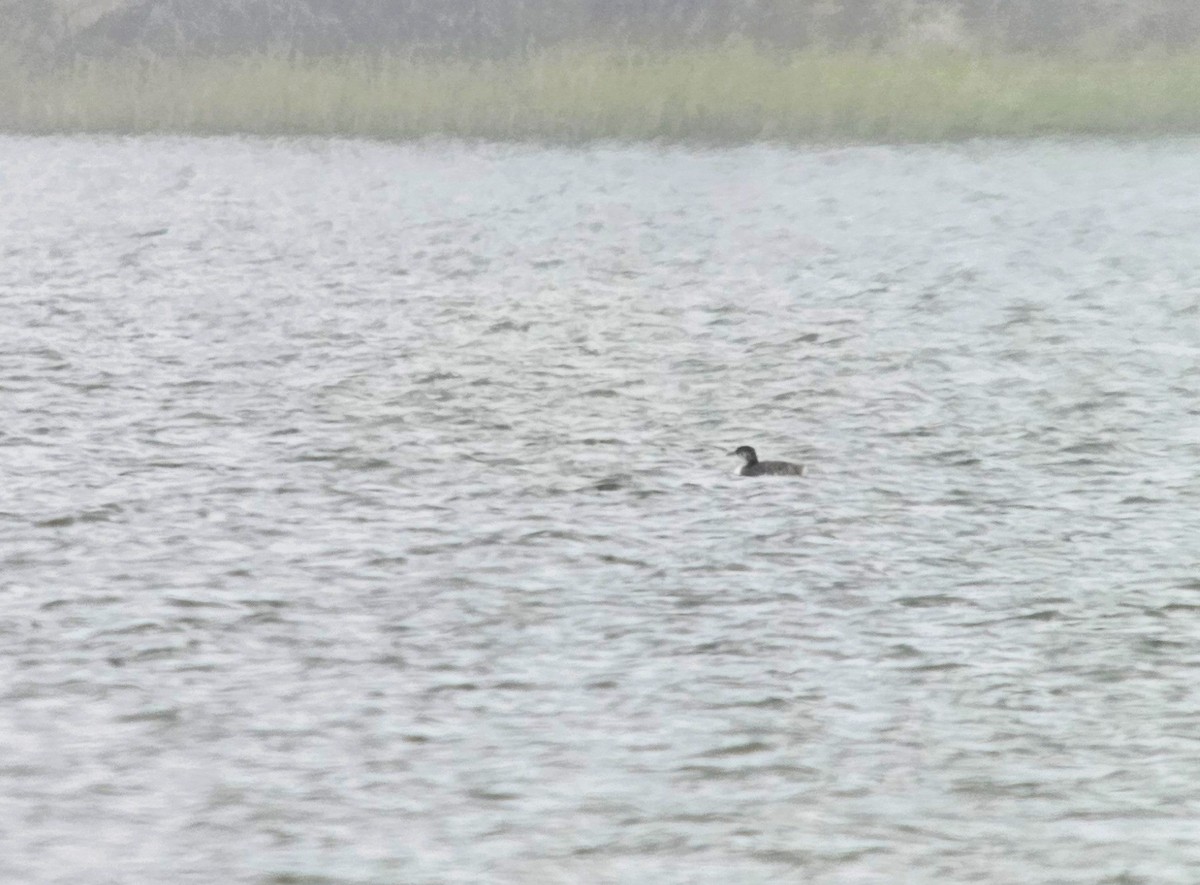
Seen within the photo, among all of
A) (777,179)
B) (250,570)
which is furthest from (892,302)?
(777,179)

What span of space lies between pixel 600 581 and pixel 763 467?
3.95 metres

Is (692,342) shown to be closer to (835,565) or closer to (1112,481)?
(1112,481)

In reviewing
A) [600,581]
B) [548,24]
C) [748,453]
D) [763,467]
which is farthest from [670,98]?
[600,581]

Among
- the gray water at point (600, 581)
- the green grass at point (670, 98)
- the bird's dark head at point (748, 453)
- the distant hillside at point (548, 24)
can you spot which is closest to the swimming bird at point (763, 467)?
the bird's dark head at point (748, 453)

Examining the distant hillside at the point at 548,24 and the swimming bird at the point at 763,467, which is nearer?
the swimming bird at the point at 763,467

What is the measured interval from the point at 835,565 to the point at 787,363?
392 inches

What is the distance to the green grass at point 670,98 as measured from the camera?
209ft

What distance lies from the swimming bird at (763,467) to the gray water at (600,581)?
0.99 feet

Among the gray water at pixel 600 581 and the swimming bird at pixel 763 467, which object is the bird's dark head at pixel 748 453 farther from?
the gray water at pixel 600 581

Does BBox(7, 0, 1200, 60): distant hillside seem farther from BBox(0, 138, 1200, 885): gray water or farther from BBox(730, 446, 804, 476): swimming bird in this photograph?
BBox(730, 446, 804, 476): swimming bird

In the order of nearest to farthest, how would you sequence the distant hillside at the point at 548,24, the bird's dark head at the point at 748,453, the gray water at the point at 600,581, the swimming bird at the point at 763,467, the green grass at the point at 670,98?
the gray water at the point at 600,581, the swimming bird at the point at 763,467, the bird's dark head at the point at 748,453, the green grass at the point at 670,98, the distant hillside at the point at 548,24

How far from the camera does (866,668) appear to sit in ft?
41.9

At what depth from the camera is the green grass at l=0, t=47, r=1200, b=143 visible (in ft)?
209

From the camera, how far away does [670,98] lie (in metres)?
66.9
